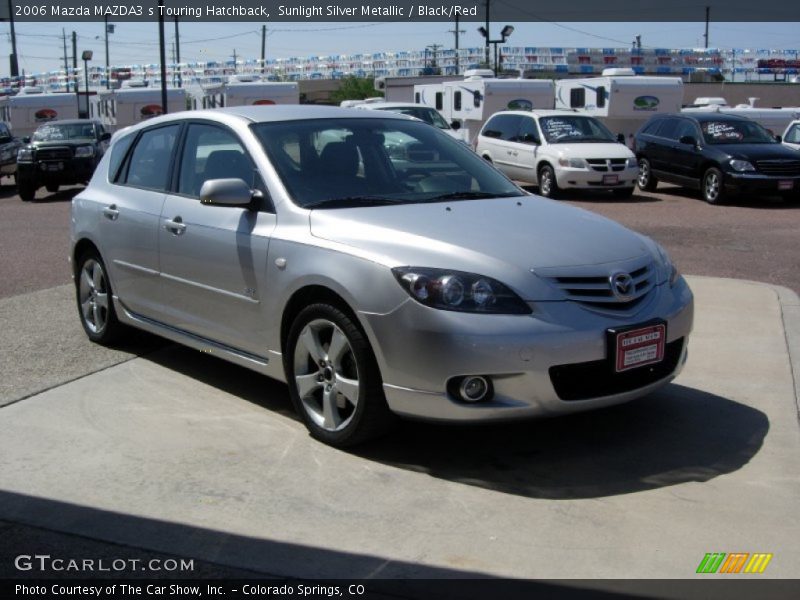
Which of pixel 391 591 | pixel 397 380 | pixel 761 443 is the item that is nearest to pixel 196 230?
pixel 397 380

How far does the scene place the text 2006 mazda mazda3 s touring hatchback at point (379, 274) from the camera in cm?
462

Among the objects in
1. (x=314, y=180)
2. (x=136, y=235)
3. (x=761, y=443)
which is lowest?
(x=761, y=443)

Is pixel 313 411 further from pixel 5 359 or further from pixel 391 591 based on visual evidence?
pixel 5 359

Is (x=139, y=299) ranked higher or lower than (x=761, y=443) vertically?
higher

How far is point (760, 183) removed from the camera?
17672 millimetres

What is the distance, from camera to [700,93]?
5931cm

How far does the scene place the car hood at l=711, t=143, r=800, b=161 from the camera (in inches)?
708

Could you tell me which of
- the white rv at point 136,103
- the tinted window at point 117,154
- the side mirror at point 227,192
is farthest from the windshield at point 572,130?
the white rv at point 136,103

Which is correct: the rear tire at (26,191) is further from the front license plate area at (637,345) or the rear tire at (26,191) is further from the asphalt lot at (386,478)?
the front license plate area at (637,345)

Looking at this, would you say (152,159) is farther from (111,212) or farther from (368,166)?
(368,166)

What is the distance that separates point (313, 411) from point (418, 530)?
4.07 feet

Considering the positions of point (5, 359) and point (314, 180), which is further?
point (5, 359)

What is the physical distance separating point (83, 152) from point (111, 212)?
16.5 meters

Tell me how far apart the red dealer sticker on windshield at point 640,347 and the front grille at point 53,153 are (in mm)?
19405
